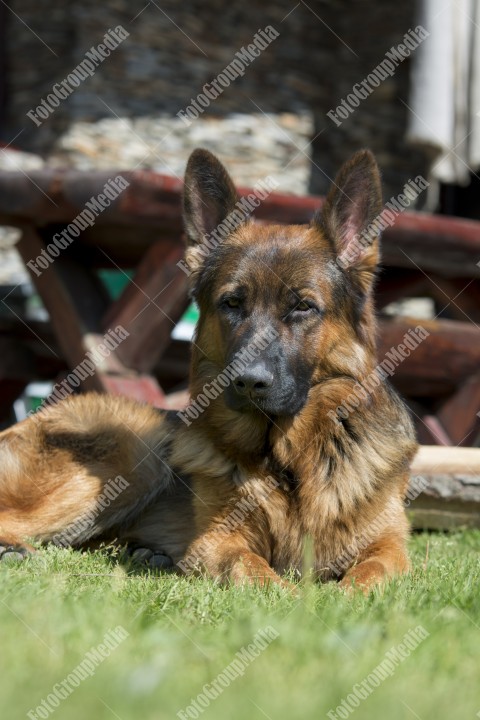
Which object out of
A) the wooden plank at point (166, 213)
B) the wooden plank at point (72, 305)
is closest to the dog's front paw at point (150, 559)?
the wooden plank at point (72, 305)

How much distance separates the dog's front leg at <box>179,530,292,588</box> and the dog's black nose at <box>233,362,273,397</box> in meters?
0.69

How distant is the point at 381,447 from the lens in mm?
4125

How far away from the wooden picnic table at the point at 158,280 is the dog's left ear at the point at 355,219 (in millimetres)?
1987

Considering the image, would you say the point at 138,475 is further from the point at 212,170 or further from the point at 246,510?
the point at 212,170

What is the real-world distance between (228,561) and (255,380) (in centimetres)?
79

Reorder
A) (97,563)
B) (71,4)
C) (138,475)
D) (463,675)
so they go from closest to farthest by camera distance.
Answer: (463,675) < (97,563) < (138,475) < (71,4)

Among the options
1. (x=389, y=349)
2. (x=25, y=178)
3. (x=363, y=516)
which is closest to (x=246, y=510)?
(x=363, y=516)

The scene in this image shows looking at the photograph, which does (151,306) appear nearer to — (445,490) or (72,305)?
(72,305)

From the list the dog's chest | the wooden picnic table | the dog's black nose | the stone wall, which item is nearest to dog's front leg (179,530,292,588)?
the dog's chest

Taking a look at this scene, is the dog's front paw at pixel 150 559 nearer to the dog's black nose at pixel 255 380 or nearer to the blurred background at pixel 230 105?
the dog's black nose at pixel 255 380

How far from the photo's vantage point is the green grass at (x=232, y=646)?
1936 mm

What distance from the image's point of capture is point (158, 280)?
6379mm

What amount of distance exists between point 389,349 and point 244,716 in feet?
16.5

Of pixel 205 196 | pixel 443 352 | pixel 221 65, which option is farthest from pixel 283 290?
pixel 221 65
